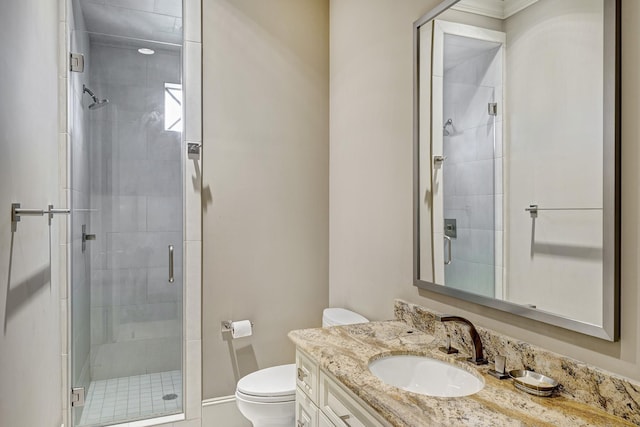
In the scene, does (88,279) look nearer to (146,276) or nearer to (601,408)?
(146,276)

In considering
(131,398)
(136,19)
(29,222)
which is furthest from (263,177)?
(131,398)

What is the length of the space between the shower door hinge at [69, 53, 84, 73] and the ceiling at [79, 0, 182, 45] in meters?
0.16

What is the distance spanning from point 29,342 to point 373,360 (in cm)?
137

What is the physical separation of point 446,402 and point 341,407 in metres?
0.38

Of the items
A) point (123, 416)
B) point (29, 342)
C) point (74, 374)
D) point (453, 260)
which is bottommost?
point (123, 416)

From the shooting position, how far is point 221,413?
246 centimetres

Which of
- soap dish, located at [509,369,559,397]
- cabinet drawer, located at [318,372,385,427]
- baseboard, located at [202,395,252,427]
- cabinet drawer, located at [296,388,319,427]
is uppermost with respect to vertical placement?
soap dish, located at [509,369,559,397]

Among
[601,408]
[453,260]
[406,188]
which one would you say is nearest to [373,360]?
[453,260]

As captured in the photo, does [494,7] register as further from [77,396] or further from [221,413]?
[77,396]

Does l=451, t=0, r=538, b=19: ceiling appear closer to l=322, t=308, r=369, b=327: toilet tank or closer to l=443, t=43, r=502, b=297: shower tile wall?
l=443, t=43, r=502, b=297: shower tile wall

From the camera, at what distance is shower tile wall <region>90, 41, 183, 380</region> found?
7.54 ft

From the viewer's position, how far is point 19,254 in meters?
1.52

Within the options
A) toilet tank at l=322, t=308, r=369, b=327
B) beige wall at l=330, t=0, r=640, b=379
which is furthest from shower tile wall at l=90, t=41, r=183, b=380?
beige wall at l=330, t=0, r=640, b=379

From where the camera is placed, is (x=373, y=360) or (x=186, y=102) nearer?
(x=373, y=360)
